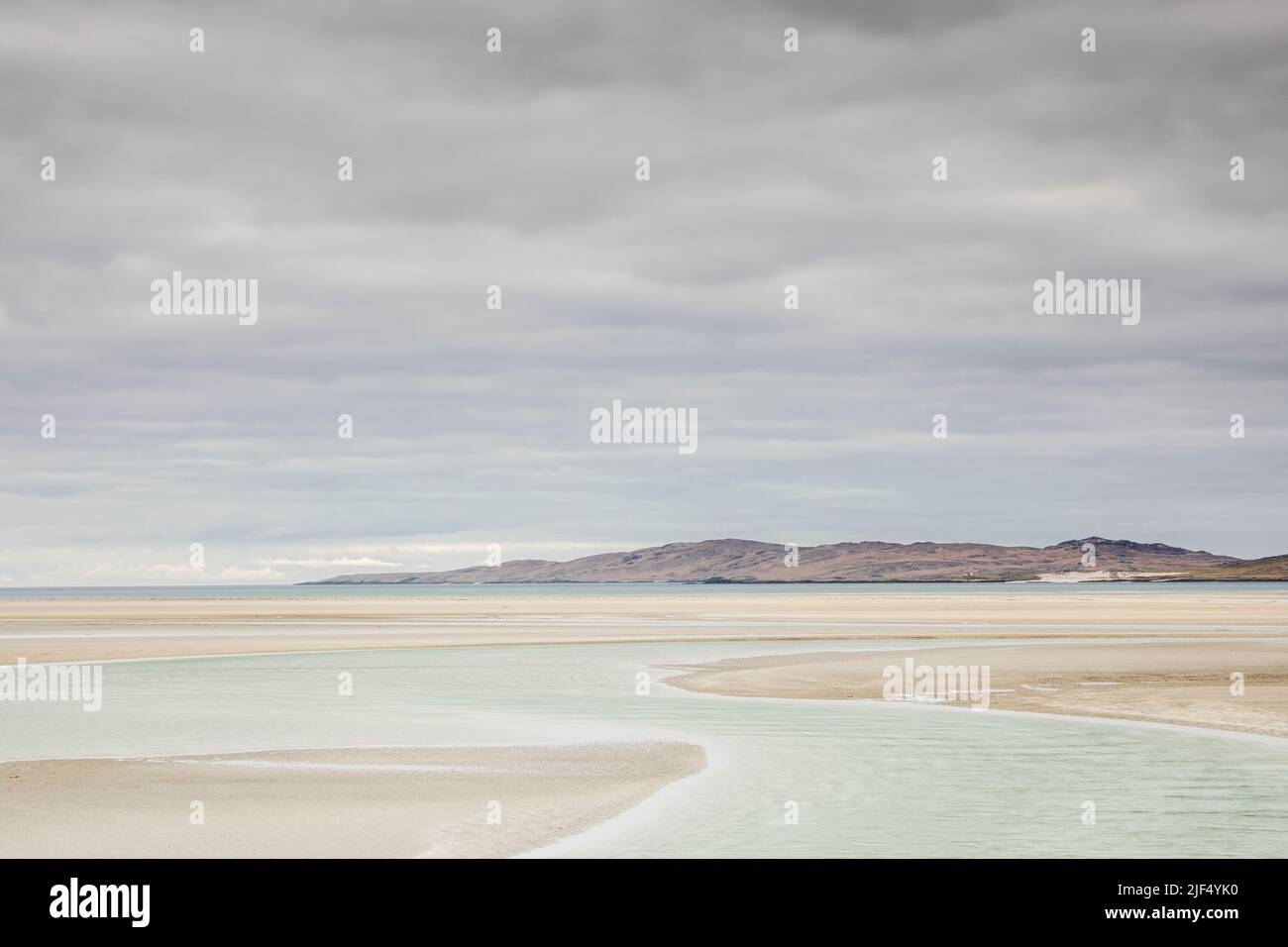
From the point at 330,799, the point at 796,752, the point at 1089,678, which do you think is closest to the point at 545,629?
the point at 1089,678

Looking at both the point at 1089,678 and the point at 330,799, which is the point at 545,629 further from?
the point at 330,799

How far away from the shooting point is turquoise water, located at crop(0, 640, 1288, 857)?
16406 millimetres

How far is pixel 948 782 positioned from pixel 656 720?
9.75 metres

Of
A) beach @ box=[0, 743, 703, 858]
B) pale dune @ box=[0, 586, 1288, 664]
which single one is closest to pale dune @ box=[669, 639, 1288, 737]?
pale dune @ box=[0, 586, 1288, 664]

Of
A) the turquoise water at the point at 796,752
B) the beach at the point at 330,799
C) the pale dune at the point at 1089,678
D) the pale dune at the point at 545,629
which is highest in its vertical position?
the beach at the point at 330,799

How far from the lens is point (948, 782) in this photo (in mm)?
20375

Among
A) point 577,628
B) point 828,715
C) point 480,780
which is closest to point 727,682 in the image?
point 828,715

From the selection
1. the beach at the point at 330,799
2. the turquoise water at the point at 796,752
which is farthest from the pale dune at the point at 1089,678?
the beach at the point at 330,799

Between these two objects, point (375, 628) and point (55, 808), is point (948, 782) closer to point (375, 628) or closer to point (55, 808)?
point (55, 808)

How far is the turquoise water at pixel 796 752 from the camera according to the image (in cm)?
1641

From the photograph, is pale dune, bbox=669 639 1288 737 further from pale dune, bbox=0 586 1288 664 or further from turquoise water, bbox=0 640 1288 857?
pale dune, bbox=0 586 1288 664

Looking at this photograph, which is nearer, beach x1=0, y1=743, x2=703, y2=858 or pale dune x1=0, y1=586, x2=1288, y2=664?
beach x1=0, y1=743, x2=703, y2=858

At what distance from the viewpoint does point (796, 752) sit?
78.2 feet

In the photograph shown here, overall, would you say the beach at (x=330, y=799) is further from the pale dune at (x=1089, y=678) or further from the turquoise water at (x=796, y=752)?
the pale dune at (x=1089, y=678)
